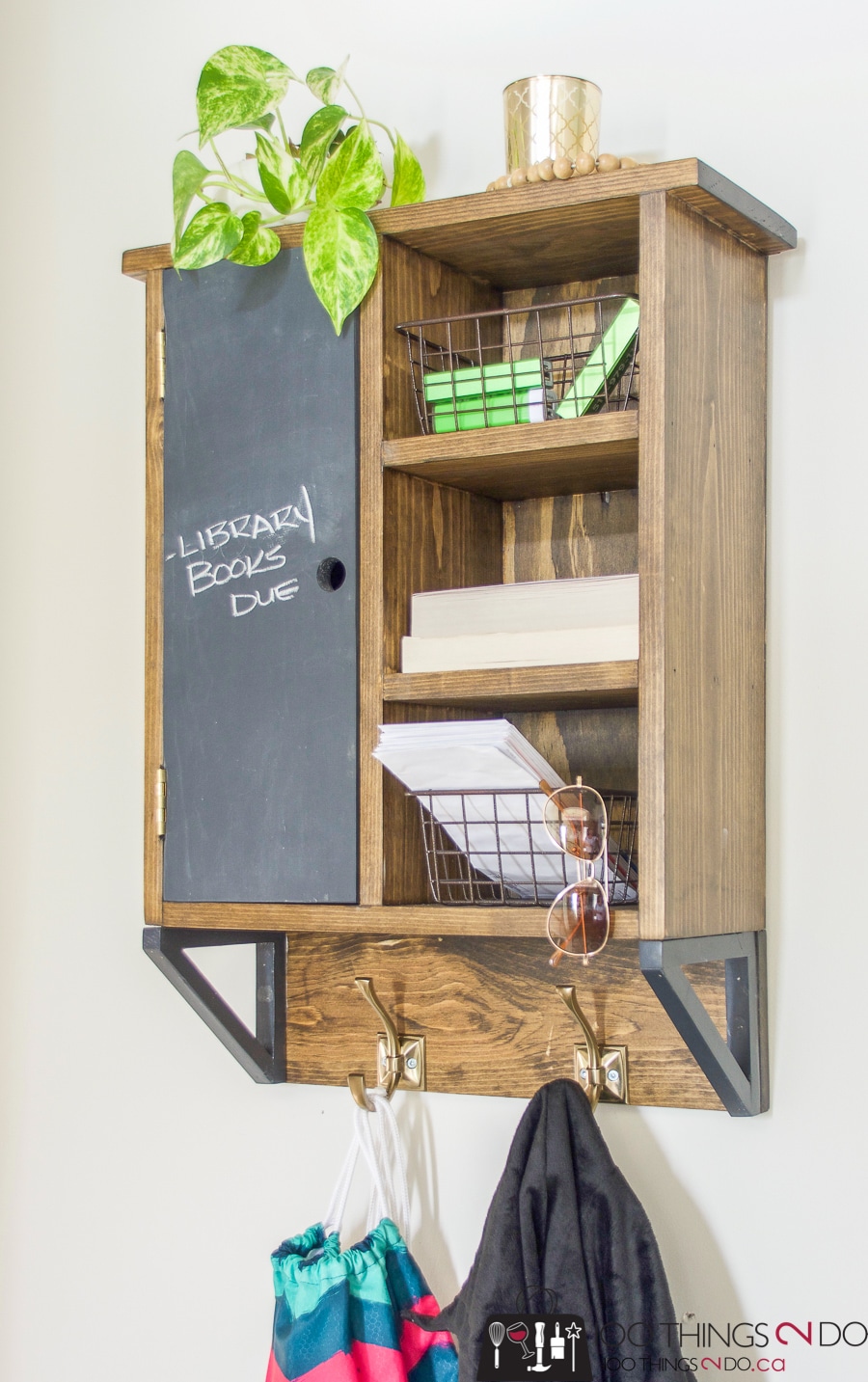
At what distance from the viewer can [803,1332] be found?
1.29 m

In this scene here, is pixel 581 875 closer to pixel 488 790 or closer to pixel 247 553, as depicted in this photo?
pixel 488 790

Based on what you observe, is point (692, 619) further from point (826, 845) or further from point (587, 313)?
point (587, 313)

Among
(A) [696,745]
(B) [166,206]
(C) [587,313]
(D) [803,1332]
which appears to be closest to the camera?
(A) [696,745]

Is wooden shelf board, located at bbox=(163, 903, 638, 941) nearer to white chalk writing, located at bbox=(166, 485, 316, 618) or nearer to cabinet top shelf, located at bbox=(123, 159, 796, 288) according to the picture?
white chalk writing, located at bbox=(166, 485, 316, 618)

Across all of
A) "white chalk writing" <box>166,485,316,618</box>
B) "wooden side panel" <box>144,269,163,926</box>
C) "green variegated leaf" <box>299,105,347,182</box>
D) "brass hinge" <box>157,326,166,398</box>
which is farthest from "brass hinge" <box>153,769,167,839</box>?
"green variegated leaf" <box>299,105,347,182</box>

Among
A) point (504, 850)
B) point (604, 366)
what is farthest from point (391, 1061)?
point (604, 366)

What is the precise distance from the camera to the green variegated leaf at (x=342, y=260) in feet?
4.12

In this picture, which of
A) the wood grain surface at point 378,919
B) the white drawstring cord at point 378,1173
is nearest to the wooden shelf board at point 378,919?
the wood grain surface at point 378,919

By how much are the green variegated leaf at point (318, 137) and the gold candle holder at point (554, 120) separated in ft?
0.56

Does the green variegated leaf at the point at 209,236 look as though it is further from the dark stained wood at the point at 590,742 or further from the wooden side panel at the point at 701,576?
the dark stained wood at the point at 590,742

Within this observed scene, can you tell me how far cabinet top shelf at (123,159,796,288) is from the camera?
1.17 m

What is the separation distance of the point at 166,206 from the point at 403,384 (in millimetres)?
602

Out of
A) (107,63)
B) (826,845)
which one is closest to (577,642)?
(826,845)

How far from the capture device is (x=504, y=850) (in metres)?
1.26
